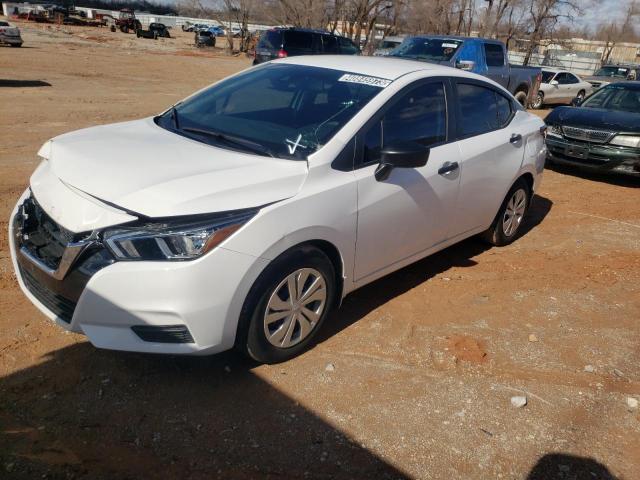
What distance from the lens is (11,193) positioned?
5.97 m

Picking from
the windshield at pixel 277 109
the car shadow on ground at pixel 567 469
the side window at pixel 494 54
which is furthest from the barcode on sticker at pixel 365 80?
the side window at pixel 494 54

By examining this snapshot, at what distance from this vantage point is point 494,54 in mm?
14414

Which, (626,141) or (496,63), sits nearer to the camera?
(626,141)

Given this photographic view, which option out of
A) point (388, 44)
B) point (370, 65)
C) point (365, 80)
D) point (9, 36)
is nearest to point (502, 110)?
point (370, 65)

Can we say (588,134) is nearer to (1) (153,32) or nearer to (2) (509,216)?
(2) (509,216)

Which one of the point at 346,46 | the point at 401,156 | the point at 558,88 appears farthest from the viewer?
the point at 558,88

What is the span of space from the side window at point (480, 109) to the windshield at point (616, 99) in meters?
5.39

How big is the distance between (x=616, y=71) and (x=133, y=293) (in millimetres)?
28203

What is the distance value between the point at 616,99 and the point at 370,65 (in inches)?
290

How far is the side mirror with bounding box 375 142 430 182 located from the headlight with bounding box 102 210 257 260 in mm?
1231

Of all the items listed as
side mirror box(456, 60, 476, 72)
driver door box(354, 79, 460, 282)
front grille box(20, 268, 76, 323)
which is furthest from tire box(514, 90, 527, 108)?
front grille box(20, 268, 76, 323)

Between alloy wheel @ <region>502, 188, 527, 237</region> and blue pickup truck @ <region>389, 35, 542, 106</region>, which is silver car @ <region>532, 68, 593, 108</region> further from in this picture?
alloy wheel @ <region>502, 188, 527, 237</region>

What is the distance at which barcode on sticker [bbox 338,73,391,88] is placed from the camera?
12.8ft

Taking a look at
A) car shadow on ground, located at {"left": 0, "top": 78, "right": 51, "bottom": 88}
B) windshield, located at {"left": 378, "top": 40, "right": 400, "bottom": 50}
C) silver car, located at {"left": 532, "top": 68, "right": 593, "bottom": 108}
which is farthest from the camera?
windshield, located at {"left": 378, "top": 40, "right": 400, "bottom": 50}
